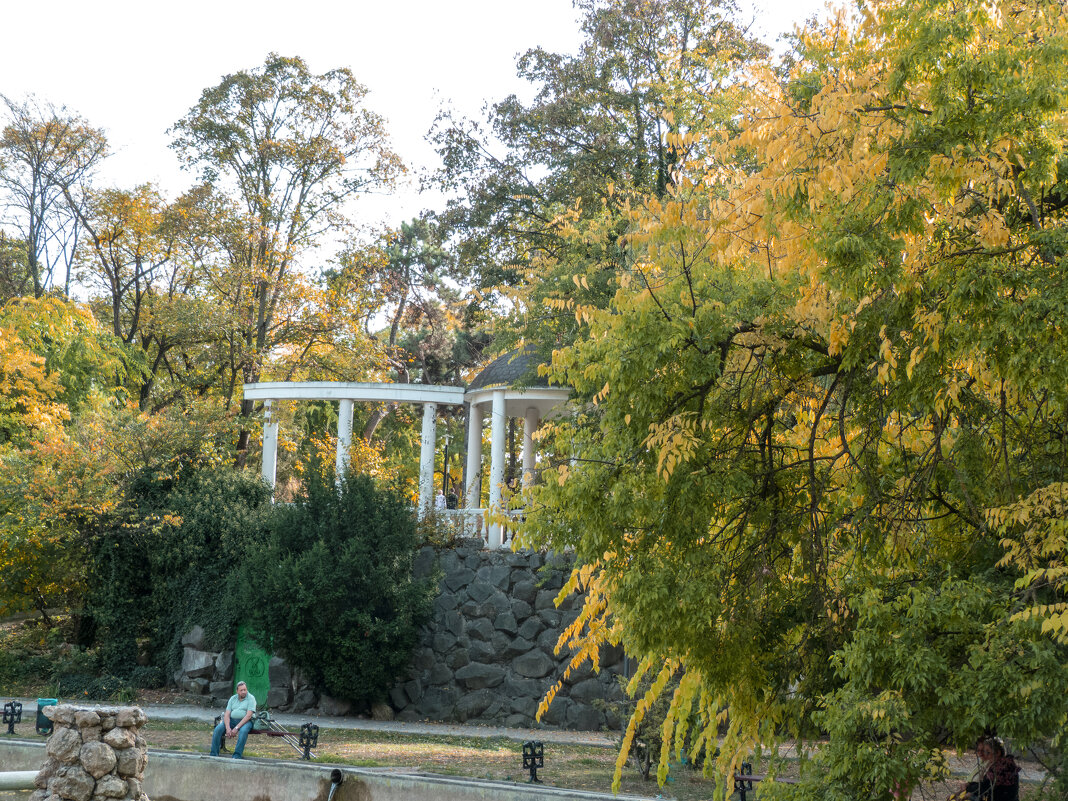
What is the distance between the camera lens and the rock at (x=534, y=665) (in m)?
17.5

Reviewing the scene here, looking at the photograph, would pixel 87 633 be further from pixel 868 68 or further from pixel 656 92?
pixel 868 68

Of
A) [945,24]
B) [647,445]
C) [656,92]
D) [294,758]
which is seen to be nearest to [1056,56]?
[945,24]

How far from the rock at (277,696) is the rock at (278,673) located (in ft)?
0.23

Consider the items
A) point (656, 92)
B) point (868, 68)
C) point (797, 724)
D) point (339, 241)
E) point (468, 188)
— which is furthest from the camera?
point (339, 241)

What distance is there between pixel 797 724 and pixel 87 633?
17081 millimetres

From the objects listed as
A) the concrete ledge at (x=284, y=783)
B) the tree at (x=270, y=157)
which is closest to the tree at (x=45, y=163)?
the tree at (x=270, y=157)

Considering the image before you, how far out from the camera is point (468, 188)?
71.3 feet

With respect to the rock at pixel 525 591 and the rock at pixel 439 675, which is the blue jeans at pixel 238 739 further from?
the rock at pixel 525 591

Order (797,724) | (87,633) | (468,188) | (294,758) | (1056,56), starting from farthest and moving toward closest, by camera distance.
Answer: (468,188) → (87,633) → (294,758) → (797,724) → (1056,56)

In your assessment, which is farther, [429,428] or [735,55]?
[429,428]

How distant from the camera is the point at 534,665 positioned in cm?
1752

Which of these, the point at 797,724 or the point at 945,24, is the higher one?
the point at 945,24

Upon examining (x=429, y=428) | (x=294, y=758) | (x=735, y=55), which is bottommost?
(x=294, y=758)

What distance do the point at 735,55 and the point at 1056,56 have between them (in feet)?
48.6
